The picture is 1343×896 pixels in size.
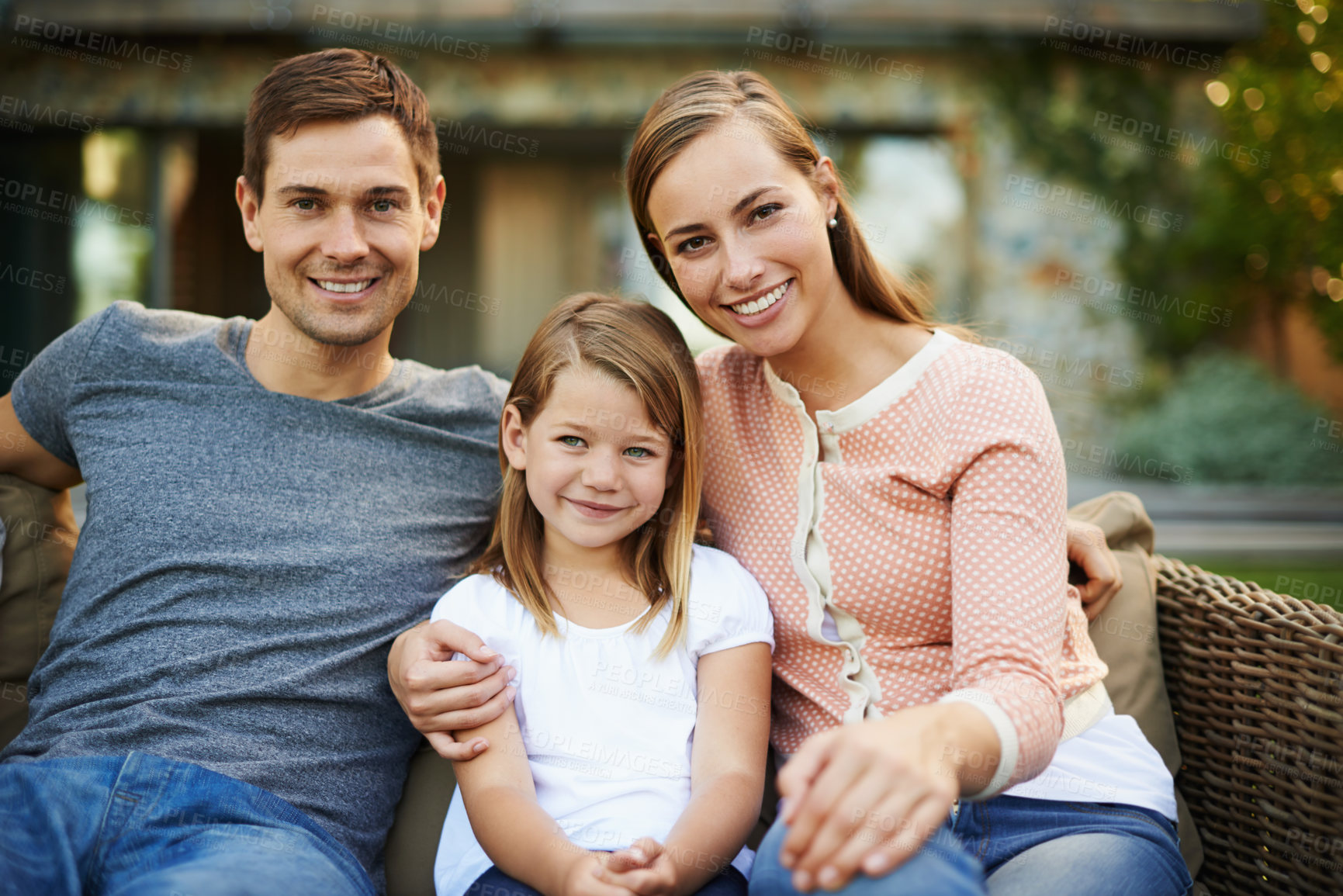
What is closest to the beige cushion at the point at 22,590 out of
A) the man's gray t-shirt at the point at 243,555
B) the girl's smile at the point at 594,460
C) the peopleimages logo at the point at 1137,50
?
the man's gray t-shirt at the point at 243,555

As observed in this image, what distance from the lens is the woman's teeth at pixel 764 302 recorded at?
63.3 inches

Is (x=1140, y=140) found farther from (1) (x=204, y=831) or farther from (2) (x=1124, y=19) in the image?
(1) (x=204, y=831)

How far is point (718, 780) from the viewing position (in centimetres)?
148

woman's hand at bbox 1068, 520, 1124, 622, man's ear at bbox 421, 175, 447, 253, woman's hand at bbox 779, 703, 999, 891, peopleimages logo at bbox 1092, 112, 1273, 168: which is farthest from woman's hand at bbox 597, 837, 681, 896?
peopleimages logo at bbox 1092, 112, 1273, 168

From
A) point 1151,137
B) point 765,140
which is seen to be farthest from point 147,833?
point 1151,137

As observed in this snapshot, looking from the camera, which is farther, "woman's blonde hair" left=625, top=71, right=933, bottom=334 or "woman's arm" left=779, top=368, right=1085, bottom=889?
"woman's blonde hair" left=625, top=71, right=933, bottom=334

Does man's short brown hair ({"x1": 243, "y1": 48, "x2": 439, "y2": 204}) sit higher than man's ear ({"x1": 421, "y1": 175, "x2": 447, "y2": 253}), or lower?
higher

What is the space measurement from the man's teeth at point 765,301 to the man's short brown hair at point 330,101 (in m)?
0.77

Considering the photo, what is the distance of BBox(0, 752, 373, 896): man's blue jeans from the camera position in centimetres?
132

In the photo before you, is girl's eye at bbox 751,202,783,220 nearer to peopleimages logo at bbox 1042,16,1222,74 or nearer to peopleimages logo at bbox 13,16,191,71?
peopleimages logo at bbox 1042,16,1222,74

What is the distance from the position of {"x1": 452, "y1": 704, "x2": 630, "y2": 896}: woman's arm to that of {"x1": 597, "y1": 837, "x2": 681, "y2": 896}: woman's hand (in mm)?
13

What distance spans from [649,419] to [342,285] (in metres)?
0.69

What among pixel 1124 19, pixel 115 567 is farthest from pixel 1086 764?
pixel 1124 19

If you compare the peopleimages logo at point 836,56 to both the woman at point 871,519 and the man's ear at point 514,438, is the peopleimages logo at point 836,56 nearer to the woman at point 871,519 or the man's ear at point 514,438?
the woman at point 871,519
